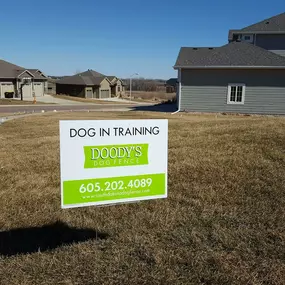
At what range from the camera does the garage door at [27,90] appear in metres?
49.7

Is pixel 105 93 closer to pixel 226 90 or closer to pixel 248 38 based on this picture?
pixel 248 38

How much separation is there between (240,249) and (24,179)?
3906 millimetres

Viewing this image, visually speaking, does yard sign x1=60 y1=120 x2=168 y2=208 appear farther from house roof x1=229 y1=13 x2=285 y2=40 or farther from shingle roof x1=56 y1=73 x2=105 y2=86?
shingle roof x1=56 y1=73 x2=105 y2=86

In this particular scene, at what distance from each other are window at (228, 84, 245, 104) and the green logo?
20.6 meters

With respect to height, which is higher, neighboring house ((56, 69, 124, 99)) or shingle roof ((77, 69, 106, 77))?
shingle roof ((77, 69, 106, 77))

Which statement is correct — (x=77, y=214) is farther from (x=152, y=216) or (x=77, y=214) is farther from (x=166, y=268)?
(x=166, y=268)

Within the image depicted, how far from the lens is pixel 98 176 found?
3.38m

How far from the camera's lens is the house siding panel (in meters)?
22.3

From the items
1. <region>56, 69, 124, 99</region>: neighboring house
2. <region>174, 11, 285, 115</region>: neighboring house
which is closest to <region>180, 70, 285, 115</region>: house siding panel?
<region>174, 11, 285, 115</region>: neighboring house

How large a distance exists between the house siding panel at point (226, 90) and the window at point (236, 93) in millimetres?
270

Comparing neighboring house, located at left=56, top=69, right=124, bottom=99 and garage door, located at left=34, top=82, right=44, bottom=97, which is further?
neighboring house, located at left=56, top=69, right=124, bottom=99

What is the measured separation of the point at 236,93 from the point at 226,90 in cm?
75

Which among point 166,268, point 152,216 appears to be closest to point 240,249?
point 166,268

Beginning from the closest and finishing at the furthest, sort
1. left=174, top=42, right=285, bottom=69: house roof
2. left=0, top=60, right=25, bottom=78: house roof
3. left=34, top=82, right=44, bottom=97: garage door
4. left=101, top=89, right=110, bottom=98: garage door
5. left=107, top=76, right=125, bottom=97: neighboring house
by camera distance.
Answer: left=174, top=42, right=285, bottom=69: house roof → left=0, top=60, right=25, bottom=78: house roof → left=34, top=82, right=44, bottom=97: garage door → left=101, top=89, right=110, bottom=98: garage door → left=107, top=76, right=125, bottom=97: neighboring house
